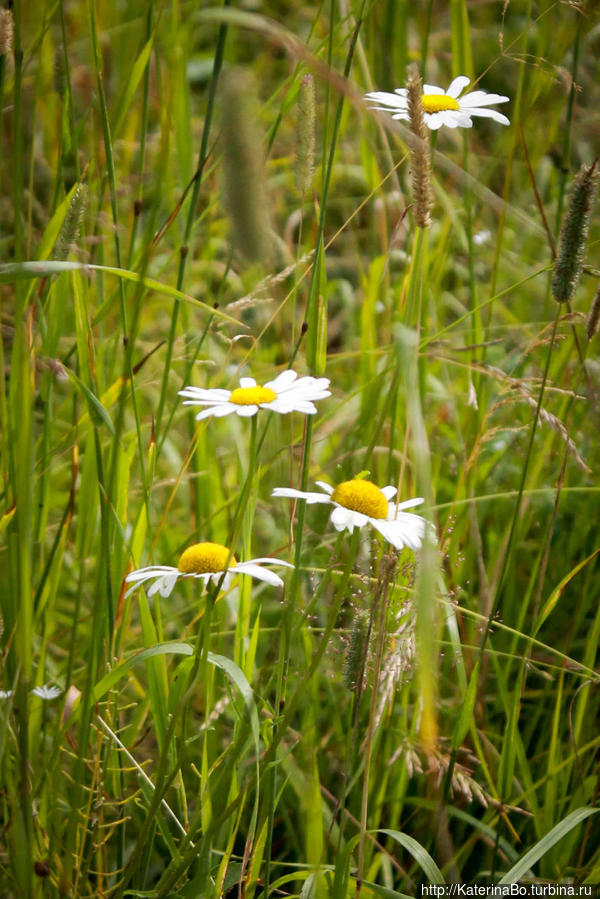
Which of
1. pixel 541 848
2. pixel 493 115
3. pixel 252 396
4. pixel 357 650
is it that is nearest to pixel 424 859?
pixel 541 848

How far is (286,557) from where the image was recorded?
983mm

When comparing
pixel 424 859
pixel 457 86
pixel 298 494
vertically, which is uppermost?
pixel 457 86

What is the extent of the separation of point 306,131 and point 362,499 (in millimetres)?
320

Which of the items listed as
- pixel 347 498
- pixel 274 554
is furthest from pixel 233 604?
pixel 347 498

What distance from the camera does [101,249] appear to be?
907 millimetres

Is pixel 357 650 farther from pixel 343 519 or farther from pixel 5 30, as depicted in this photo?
pixel 5 30

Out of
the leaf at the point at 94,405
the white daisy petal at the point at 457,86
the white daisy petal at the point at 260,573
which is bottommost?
the white daisy petal at the point at 260,573

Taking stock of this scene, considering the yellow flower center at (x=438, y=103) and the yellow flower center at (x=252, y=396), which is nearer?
the yellow flower center at (x=252, y=396)

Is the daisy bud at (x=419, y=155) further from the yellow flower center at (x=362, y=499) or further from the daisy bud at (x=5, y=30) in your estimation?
the daisy bud at (x=5, y=30)

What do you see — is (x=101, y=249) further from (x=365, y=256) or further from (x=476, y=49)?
(x=476, y=49)

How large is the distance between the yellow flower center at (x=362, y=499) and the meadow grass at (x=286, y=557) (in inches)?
1.2

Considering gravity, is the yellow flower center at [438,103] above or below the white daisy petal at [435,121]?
above

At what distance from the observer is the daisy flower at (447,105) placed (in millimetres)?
712

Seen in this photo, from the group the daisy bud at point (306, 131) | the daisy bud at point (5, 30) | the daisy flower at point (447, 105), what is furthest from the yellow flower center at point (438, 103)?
the daisy bud at point (5, 30)
